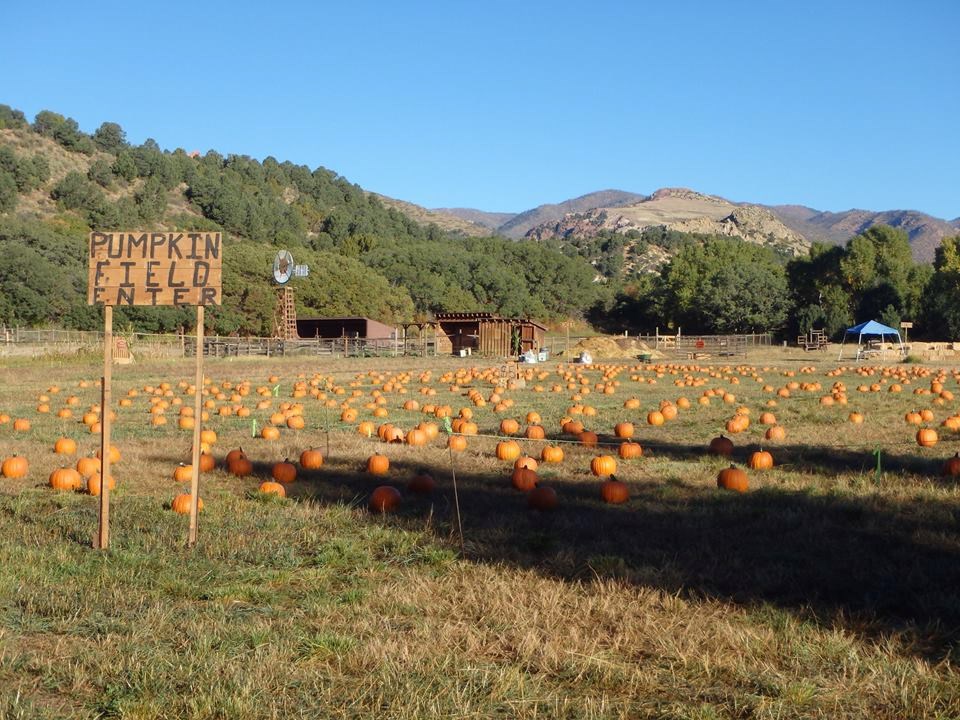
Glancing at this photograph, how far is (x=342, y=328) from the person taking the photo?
70.2 m

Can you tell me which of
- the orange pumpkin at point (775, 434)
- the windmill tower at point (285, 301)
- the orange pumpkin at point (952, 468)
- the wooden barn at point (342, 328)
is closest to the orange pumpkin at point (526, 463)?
the orange pumpkin at point (952, 468)

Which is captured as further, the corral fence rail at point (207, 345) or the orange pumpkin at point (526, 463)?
the corral fence rail at point (207, 345)

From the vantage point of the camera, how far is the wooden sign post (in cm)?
723

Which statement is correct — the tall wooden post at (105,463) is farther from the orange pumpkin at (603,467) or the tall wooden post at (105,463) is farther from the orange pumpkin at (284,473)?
the orange pumpkin at (603,467)

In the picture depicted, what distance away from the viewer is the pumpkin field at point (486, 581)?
436 cm

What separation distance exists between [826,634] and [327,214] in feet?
443

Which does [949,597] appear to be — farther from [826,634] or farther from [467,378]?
[467,378]

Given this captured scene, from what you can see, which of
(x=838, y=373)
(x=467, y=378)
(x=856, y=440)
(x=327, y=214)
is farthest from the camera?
(x=327, y=214)

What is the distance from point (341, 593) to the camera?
5.85 metres

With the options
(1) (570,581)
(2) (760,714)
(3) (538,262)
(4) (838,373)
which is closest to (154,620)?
(1) (570,581)

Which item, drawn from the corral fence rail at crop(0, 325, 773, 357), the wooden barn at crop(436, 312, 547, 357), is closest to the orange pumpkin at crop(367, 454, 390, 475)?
the corral fence rail at crop(0, 325, 773, 357)

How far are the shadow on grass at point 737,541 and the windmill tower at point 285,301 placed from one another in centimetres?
4951

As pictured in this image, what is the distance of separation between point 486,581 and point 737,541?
2.23 m

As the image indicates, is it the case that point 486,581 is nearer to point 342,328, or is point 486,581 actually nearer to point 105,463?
point 105,463
